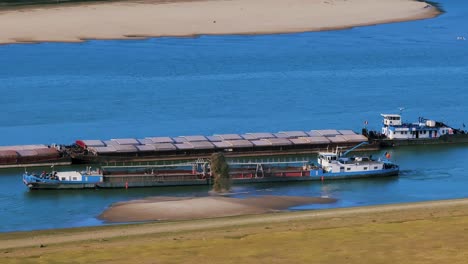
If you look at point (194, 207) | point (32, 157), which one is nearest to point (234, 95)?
point (32, 157)

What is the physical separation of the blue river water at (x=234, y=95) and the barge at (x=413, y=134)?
1.00 m

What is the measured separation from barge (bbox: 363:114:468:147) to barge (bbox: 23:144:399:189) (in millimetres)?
7360

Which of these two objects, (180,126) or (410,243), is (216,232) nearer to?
(410,243)

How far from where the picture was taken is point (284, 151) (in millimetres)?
62844

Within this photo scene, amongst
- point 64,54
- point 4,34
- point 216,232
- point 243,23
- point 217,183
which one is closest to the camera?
point 216,232

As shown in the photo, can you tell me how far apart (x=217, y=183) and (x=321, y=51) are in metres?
51.9

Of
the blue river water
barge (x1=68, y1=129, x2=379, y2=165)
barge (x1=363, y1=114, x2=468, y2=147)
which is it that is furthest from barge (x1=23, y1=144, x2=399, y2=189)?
barge (x1=363, y1=114, x2=468, y2=147)

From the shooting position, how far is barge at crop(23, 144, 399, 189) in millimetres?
54188

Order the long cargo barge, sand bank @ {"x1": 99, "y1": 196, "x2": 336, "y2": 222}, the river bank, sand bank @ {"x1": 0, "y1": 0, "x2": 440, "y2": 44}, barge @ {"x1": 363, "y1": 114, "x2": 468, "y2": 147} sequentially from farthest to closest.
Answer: sand bank @ {"x1": 0, "y1": 0, "x2": 440, "y2": 44}, barge @ {"x1": 363, "y1": 114, "x2": 468, "y2": 147}, the long cargo barge, sand bank @ {"x1": 99, "y1": 196, "x2": 336, "y2": 222}, the river bank

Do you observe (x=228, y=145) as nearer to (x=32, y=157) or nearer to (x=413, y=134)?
(x=32, y=157)

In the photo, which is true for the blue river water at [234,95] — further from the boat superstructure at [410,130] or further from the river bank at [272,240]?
the river bank at [272,240]

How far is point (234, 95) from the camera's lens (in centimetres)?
8081

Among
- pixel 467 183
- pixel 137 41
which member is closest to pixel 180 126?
pixel 467 183

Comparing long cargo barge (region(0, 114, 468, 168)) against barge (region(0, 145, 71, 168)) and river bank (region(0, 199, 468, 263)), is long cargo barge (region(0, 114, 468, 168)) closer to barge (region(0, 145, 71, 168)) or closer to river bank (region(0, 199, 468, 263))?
barge (region(0, 145, 71, 168))
